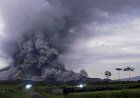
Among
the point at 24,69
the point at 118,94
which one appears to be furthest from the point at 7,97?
the point at 24,69

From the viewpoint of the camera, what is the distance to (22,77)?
34.3m

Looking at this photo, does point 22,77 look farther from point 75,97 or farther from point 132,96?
point 75,97

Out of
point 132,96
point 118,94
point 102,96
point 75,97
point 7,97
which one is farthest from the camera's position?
point 75,97

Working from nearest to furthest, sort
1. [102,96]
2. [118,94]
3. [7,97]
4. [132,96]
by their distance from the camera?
[132,96]
[118,94]
[102,96]
[7,97]

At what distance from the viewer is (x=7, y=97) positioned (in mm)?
58219

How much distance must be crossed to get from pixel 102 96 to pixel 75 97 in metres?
16.6

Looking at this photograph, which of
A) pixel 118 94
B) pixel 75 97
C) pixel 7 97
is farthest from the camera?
pixel 75 97

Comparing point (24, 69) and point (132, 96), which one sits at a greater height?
point (24, 69)

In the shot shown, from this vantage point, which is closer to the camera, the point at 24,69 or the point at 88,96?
the point at 24,69

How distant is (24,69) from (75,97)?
3434 cm

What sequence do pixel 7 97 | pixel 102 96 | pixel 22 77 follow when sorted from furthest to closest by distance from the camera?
pixel 7 97 < pixel 102 96 < pixel 22 77

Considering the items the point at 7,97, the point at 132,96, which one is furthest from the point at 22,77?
the point at 7,97

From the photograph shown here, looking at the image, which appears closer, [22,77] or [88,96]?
→ [22,77]

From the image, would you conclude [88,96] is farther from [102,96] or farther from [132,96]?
[132,96]
